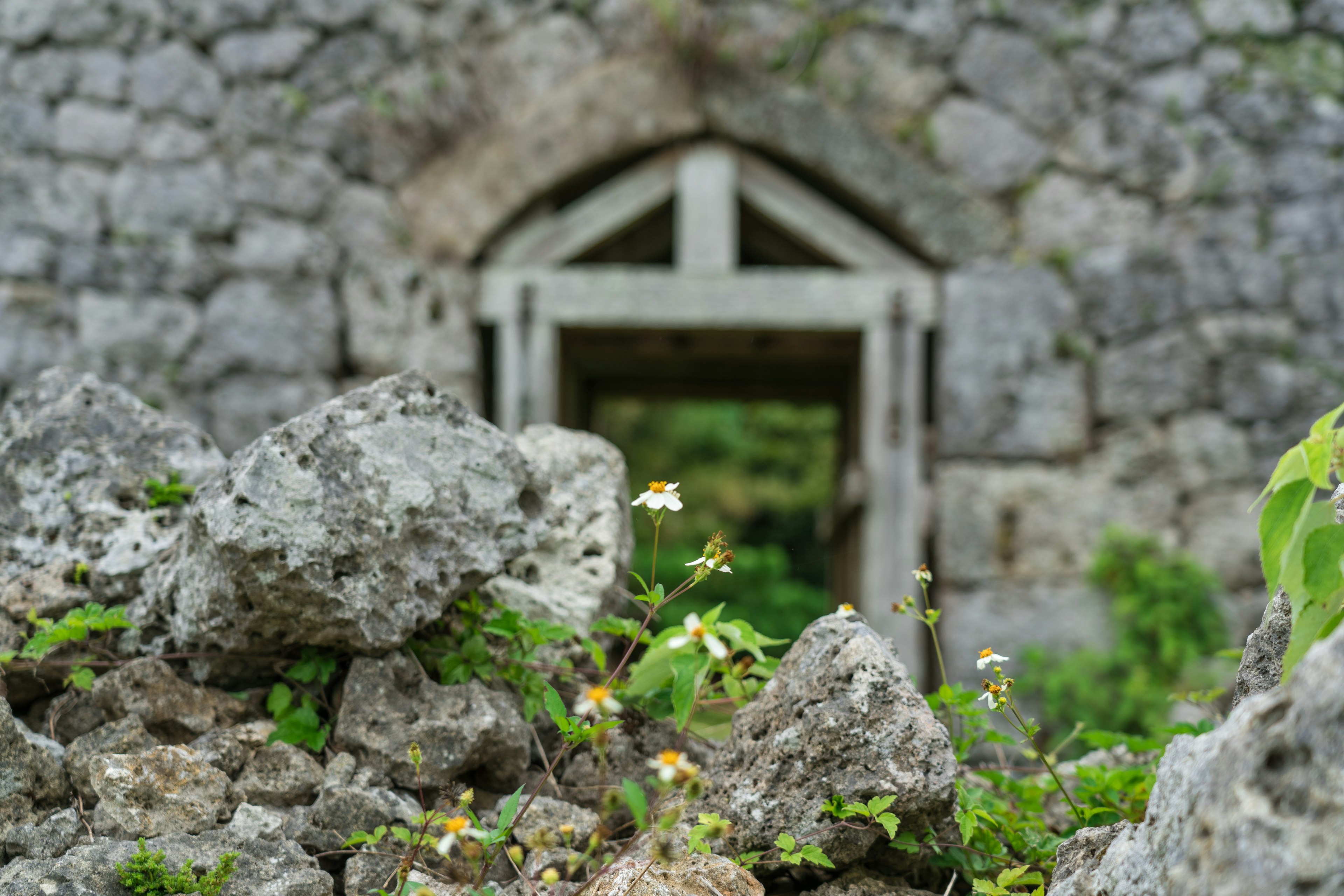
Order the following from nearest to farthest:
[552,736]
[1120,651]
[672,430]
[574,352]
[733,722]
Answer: [733,722]
[552,736]
[1120,651]
[574,352]
[672,430]

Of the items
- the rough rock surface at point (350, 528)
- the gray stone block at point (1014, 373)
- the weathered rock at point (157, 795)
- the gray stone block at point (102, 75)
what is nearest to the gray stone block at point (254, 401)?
the gray stone block at point (102, 75)

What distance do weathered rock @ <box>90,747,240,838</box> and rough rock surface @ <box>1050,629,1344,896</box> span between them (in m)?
1.19

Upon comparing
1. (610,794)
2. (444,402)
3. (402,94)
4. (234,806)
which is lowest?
(234,806)

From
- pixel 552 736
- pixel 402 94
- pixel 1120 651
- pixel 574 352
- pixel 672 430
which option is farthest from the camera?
pixel 672 430

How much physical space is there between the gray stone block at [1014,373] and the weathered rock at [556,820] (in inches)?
94.3

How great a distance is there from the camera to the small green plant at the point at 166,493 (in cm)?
178

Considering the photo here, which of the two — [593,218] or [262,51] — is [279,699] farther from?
[262,51]

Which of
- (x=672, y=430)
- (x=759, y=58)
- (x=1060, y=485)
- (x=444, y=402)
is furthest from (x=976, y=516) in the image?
(x=672, y=430)

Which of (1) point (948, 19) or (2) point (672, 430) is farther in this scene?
(2) point (672, 430)

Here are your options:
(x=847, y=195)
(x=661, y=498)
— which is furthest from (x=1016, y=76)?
(x=661, y=498)

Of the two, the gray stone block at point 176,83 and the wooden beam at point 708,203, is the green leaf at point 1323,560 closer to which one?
the wooden beam at point 708,203

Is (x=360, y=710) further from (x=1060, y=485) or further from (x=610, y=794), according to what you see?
(x=1060, y=485)

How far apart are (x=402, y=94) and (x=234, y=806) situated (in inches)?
115

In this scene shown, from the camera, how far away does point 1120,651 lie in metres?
3.20
